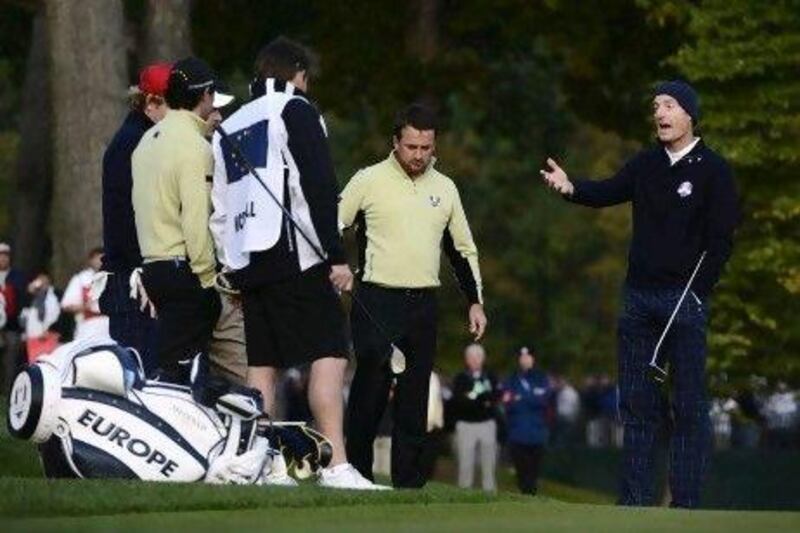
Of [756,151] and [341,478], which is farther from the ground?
[756,151]

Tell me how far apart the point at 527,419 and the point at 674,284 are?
20.7m

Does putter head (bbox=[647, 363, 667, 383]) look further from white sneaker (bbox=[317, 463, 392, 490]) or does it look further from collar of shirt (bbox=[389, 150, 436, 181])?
white sneaker (bbox=[317, 463, 392, 490])

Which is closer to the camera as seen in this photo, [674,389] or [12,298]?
[674,389]

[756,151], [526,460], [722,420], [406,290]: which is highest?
[756,151]

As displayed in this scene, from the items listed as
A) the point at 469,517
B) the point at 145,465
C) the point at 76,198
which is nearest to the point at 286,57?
the point at 145,465

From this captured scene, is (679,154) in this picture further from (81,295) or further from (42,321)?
(42,321)

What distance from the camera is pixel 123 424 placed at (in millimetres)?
14688

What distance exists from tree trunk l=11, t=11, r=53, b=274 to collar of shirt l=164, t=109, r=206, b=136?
24317 mm

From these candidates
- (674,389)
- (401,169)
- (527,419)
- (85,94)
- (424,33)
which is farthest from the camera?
(424,33)

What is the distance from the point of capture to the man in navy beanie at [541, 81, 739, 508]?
16578mm

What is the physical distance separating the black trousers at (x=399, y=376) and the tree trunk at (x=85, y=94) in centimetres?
1170

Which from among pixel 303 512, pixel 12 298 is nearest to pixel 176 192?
pixel 303 512

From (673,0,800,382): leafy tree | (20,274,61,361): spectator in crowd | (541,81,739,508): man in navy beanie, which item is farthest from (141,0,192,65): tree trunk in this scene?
(541,81,739,508): man in navy beanie

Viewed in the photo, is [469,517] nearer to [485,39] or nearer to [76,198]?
[76,198]
